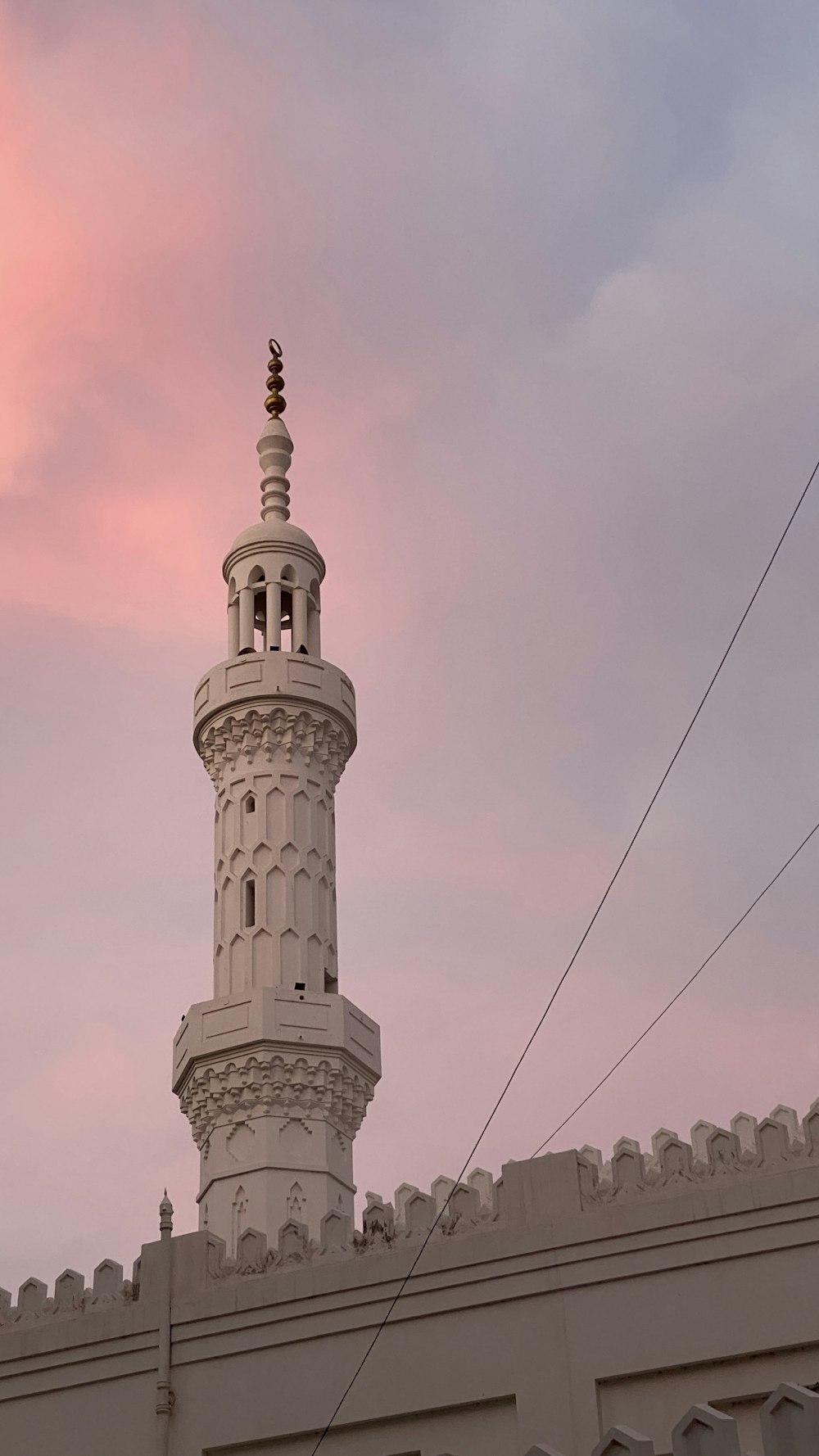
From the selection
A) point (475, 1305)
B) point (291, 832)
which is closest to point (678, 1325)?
point (475, 1305)

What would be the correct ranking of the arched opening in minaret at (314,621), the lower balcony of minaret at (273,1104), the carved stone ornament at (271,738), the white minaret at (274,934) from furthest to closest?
the arched opening in minaret at (314,621)
the carved stone ornament at (271,738)
the white minaret at (274,934)
the lower balcony of minaret at (273,1104)

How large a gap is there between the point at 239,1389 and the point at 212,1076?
27.1 ft

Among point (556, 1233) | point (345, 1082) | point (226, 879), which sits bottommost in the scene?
point (556, 1233)

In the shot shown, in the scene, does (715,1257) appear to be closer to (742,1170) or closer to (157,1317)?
(742,1170)

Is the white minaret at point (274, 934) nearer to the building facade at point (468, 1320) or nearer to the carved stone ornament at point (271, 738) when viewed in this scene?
the carved stone ornament at point (271, 738)

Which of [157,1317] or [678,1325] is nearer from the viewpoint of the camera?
[678,1325]

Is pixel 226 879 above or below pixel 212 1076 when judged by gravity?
above

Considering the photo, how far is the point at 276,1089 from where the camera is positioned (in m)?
22.7

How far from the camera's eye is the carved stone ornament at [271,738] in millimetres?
24906

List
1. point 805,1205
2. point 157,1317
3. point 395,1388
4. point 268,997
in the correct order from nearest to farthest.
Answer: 1. point 805,1205
2. point 395,1388
3. point 157,1317
4. point 268,997

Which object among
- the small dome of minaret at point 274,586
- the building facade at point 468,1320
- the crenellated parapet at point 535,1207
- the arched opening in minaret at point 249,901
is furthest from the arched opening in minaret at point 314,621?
the crenellated parapet at point 535,1207

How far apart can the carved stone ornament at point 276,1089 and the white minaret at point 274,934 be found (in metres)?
0.02

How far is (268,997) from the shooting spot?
904 inches

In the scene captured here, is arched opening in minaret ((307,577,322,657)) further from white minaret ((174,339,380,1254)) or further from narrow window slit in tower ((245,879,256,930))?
narrow window slit in tower ((245,879,256,930))
